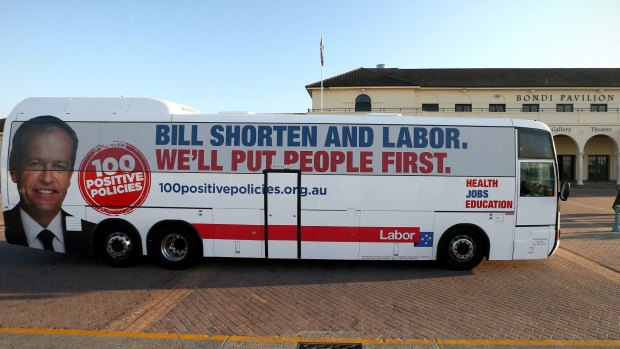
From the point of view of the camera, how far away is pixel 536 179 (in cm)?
658

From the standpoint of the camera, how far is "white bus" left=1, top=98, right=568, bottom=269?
652cm

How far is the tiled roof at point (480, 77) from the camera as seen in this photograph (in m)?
32.8

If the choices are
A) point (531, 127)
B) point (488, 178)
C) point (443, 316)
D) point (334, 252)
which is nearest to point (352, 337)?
point (443, 316)

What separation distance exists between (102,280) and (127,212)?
1.25 meters

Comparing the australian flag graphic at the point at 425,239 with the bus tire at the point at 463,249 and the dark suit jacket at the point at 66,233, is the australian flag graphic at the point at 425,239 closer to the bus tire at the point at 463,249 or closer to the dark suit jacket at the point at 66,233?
the bus tire at the point at 463,249

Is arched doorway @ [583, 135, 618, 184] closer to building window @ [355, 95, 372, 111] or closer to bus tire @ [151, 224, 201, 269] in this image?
building window @ [355, 95, 372, 111]

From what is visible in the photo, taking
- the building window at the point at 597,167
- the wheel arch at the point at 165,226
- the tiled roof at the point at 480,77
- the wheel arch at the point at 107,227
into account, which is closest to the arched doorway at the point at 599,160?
the building window at the point at 597,167

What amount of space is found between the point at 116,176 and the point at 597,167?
40.3 m

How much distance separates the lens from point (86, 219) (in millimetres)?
6766

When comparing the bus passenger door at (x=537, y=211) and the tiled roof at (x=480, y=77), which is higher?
the tiled roof at (x=480, y=77)

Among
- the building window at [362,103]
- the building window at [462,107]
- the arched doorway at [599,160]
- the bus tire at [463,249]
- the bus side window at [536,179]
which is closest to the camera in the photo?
the bus side window at [536,179]

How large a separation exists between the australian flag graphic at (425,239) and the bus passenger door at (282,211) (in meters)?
2.23

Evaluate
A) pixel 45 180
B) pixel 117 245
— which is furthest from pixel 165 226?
pixel 45 180

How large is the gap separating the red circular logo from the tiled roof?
2781 centimetres
